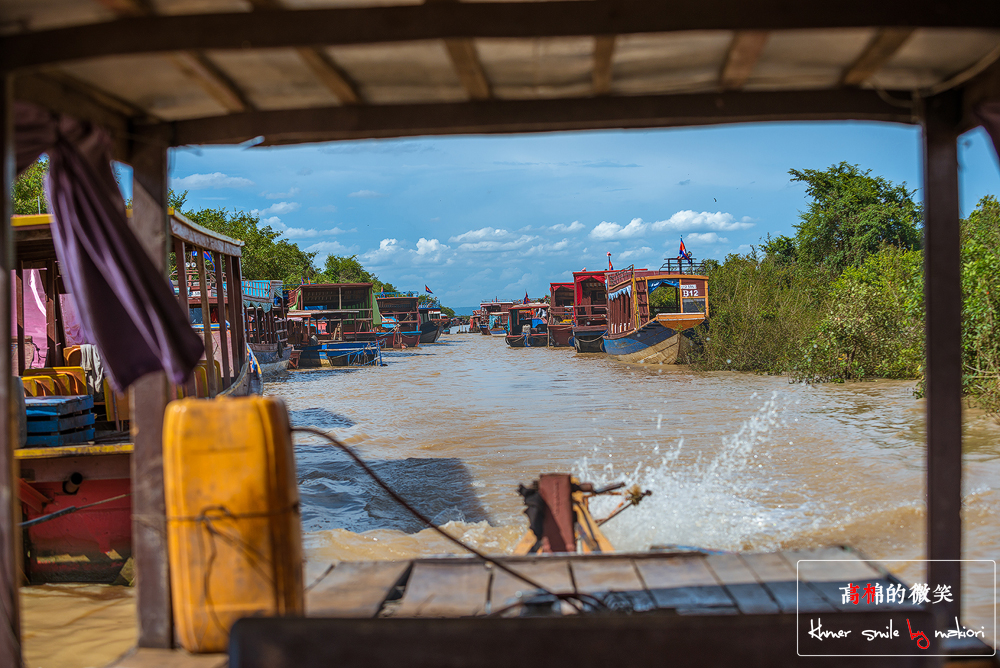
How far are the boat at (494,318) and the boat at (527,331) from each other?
751 inches

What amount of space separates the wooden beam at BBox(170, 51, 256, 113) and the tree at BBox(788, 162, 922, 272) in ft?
88.4

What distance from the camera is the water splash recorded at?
711 centimetres

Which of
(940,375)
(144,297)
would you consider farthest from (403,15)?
(940,375)

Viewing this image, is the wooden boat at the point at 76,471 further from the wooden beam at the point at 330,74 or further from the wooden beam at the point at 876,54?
the wooden beam at the point at 876,54

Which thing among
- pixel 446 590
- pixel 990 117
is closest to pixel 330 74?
pixel 446 590

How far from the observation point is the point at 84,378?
7883mm

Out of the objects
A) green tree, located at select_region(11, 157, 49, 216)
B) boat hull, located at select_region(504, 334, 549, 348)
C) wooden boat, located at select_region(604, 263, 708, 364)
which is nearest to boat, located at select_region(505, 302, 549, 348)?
boat hull, located at select_region(504, 334, 549, 348)

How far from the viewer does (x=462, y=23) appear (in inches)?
97.2

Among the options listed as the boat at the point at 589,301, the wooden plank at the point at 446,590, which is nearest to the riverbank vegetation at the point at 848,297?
the boat at the point at 589,301

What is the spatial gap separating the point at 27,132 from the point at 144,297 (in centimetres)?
83

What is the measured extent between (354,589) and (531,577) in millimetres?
978

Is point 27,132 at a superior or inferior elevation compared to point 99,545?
superior

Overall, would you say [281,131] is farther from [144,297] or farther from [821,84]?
[821,84]

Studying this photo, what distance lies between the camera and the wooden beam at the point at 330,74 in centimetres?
276
